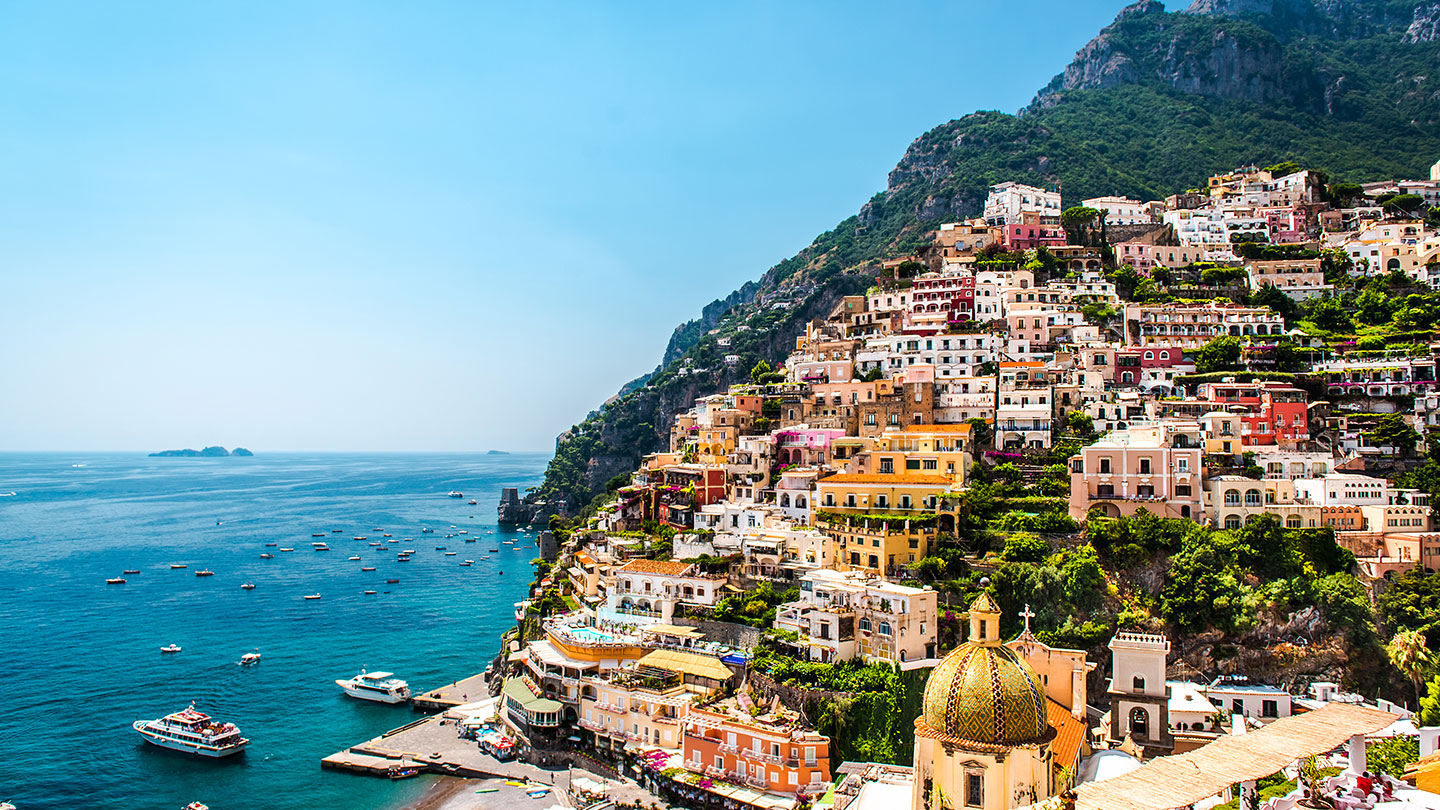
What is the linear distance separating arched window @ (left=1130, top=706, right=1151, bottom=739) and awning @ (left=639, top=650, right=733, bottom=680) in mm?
16009

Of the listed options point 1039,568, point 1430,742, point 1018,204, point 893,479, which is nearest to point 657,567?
point 893,479

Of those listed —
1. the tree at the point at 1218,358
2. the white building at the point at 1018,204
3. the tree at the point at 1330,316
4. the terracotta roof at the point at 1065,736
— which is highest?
the white building at the point at 1018,204

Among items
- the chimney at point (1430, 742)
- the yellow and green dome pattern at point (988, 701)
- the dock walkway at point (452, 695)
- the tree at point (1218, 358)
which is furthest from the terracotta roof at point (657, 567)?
the tree at point (1218, 358)

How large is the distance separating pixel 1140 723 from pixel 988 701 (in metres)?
15.8

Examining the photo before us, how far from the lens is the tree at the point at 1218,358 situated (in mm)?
60969

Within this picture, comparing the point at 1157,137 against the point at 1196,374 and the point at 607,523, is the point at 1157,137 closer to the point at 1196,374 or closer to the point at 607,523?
the point at 1196,374

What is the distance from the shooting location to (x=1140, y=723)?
3475 cm

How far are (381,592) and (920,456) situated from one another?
2240 inches

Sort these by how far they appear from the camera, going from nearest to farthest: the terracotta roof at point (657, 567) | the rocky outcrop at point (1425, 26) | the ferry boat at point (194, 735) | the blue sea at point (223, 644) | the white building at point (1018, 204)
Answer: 1. the blue sea at point (223, 644)
2. the ferry boat at point (194, 735)
3. the terracotta roof at point (657, 567)
4. the white building at point (1018, 204)
5. the rocky outcrop at point (1425, 26)

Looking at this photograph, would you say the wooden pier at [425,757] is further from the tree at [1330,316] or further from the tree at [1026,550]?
the tree at [1330,316]

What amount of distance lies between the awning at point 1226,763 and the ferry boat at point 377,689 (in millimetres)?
43787

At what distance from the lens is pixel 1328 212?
3383 inches

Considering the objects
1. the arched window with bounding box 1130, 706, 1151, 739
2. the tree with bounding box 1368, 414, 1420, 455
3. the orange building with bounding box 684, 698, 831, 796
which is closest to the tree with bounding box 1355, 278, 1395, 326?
the tree with bounding box 1368, 414, 1420, 455

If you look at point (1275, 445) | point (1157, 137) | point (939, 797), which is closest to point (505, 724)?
point (939, 797)
